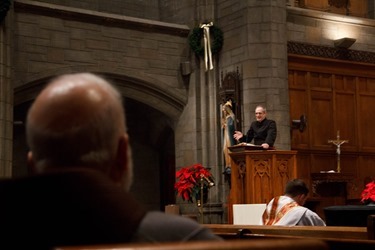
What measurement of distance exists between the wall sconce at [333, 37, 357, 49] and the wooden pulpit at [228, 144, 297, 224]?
495cm

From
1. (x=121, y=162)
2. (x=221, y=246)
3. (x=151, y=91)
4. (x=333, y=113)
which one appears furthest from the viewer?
(x=333, y=113)

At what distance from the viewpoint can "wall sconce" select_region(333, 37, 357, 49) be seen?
13.8 metres

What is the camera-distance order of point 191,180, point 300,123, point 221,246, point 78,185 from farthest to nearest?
1. point 300,123
2. point 191,180
3. point 78,185
4. point 221,246

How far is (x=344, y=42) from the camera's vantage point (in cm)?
1389

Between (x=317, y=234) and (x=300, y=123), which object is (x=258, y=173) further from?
(x=317, y=234)

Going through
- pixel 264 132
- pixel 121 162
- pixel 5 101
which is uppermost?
pixel 5 101


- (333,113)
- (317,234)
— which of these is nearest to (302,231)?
(317,234)

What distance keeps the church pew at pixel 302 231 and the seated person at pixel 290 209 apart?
5.45ft

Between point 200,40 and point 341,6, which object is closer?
point 200,40

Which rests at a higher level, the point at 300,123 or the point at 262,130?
the point at 300,123

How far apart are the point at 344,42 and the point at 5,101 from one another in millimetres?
6690

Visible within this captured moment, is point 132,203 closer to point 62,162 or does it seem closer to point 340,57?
point 62,162

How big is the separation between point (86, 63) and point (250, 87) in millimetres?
3024

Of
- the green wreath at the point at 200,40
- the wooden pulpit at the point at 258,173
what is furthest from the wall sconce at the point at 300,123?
the wooden pulpit at the point at 258,173
